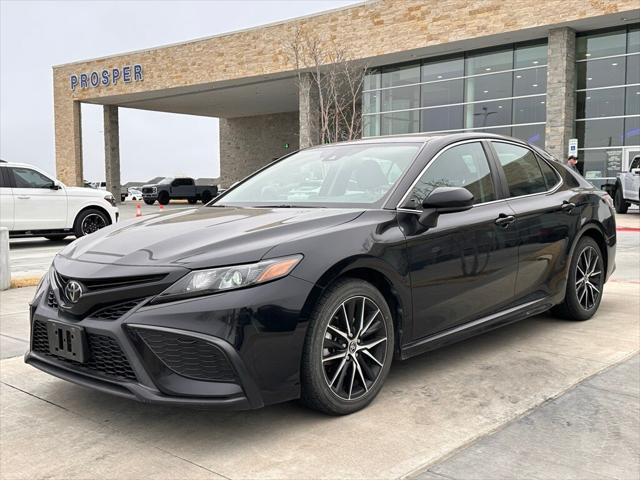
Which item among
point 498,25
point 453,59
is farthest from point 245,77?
point 498,25

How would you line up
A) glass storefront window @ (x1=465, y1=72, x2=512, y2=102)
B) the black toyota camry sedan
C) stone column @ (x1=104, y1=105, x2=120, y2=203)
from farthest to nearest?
stone column @ (x1=104, y1=105, x2=120, y2=203) < glass storefront window @ (x1=465, y1=72, x2=512, y2=102) < the black toyota camry sedan

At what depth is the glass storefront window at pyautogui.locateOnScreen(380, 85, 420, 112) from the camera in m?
30.1

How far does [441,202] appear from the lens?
12.2 feet

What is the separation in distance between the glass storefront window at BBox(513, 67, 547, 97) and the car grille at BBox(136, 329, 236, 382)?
25.8 metres

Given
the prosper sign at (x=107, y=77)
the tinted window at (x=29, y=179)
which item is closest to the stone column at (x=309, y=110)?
the prosper sign at (x=107, y=77)

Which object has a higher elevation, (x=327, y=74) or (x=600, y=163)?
(x=327, y=74)

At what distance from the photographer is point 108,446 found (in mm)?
3039

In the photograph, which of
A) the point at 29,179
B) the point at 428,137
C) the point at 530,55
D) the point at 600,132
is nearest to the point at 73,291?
the point at 428,137

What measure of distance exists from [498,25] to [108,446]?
24.9 m

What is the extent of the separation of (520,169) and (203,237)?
269cm

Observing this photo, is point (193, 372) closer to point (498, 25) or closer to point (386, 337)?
point (386, 337)

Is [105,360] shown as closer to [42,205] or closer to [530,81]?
[42,205]

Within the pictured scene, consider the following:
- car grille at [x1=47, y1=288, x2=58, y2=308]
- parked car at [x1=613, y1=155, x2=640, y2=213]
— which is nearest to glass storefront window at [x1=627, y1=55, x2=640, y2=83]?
parked car at [x1=613, y1=155, x2=640, y2=213]

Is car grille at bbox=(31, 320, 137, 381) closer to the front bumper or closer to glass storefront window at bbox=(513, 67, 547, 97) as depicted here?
the front bumper
